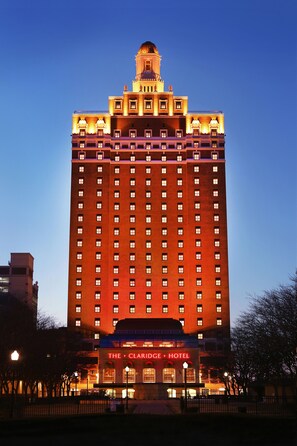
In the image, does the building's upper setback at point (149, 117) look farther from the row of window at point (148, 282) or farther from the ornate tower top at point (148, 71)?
the row of window at point (148, 282)

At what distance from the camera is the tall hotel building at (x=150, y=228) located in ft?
489

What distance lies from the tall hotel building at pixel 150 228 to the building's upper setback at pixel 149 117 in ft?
1.21

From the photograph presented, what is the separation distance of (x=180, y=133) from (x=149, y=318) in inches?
1943

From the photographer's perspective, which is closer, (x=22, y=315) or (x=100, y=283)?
(x=22, y=315)

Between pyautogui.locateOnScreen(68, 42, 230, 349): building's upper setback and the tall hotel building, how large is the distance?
0.24 metres

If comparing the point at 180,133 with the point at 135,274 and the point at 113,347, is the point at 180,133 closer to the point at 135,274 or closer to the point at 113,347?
the point at 135,274

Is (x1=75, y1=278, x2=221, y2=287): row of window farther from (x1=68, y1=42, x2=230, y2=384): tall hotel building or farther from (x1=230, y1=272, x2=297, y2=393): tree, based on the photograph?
(x1=230, y1=272, x2=297, y2=393): tree

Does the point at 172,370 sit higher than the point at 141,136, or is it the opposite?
the point at 141,136

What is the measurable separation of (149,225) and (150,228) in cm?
78

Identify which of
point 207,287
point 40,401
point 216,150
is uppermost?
point 216,150

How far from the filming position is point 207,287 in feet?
492

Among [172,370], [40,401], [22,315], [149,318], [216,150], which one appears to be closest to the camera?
[40,401]

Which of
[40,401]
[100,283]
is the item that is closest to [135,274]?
[100,283]

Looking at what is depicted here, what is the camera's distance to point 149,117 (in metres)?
167
